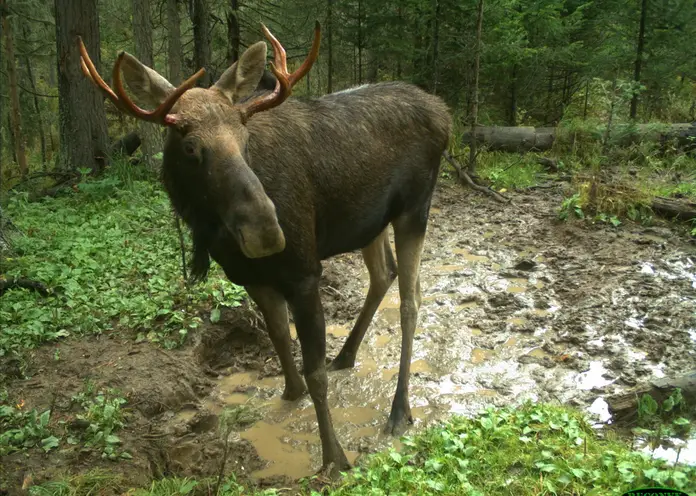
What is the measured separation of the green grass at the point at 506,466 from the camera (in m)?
2.64

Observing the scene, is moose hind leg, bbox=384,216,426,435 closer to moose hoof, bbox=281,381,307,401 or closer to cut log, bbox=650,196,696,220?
moose hoof, bbox=281,381,307,401

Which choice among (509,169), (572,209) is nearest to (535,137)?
(509,169)

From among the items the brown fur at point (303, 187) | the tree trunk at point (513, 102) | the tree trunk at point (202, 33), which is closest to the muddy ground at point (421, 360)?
the brown fur at point (303, 187)

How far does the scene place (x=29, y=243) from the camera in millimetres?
5672

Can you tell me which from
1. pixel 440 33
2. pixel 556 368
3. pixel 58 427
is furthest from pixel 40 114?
pixel 556 368

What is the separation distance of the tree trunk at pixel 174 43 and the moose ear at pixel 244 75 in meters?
6.31

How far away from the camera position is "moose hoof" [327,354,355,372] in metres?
4.80

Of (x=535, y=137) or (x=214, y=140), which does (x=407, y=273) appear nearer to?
(x=214, y=140)

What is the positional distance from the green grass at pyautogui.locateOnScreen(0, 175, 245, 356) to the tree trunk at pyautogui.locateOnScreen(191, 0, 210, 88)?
3333 millimetres

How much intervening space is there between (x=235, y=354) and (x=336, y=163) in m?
2.23

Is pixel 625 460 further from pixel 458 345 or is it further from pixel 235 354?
pixel 235 354

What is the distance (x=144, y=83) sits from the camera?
2.94 meters

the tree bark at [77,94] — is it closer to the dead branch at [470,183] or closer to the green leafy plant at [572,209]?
the dead branch at [470,183]

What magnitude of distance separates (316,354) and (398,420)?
3.26 ft
